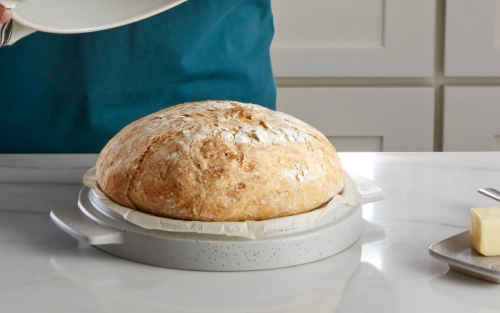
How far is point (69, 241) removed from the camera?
1.90 feet

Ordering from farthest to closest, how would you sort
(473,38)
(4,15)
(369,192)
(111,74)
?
(473,38)
(111,74)
(369,192)
(4,15)

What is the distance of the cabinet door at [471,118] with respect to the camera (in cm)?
190

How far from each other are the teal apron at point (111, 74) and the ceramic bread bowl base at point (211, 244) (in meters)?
0.55

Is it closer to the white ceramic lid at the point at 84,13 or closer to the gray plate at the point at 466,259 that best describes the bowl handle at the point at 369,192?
the gray plate at the point at 466,259

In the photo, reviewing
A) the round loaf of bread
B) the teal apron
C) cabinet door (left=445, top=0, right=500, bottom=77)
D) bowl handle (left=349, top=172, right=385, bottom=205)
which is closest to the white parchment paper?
the round loaf of bread

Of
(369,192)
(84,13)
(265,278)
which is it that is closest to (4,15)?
(84,13)

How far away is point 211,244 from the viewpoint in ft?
1.62

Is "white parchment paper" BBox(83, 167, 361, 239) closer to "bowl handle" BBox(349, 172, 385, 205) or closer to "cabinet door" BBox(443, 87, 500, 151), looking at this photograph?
"bowl handle" BBox(349, 172, 385, 205)

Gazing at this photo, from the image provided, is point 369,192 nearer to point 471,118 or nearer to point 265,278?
point 265,278

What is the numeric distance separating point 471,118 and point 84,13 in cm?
174

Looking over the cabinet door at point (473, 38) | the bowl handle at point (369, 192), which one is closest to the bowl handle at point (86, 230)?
the bowl handle at point (369, 192)

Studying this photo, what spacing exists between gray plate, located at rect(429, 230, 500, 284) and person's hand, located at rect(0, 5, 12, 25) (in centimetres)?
47

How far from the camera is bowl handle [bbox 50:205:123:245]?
1.70 feet

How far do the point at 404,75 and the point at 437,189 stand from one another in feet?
3.96
